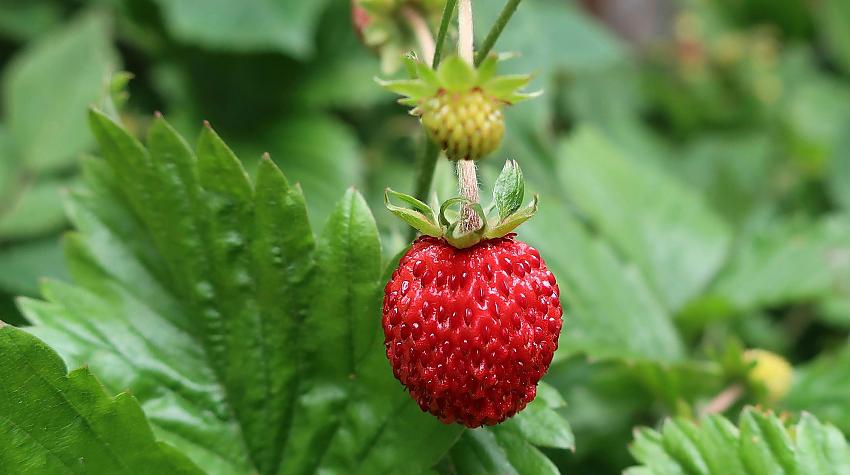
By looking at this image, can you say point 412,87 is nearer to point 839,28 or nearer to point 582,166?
point 582,166

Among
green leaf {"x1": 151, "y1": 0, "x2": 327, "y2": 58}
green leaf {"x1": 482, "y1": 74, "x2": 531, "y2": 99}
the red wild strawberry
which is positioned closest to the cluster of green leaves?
the red wild strawberry

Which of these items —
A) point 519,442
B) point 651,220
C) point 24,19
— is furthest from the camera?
point 24,19

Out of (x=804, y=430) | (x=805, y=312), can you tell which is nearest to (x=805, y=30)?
(x=805, y=312)

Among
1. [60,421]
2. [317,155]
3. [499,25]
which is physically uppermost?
[317,155]

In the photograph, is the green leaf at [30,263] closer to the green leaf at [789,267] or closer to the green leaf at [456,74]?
the green leaf at [456,74]

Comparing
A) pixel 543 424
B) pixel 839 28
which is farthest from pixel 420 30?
pixel 839 28

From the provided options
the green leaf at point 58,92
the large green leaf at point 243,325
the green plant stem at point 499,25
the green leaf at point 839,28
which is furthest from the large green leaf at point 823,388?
the green leaf at point 839,28
